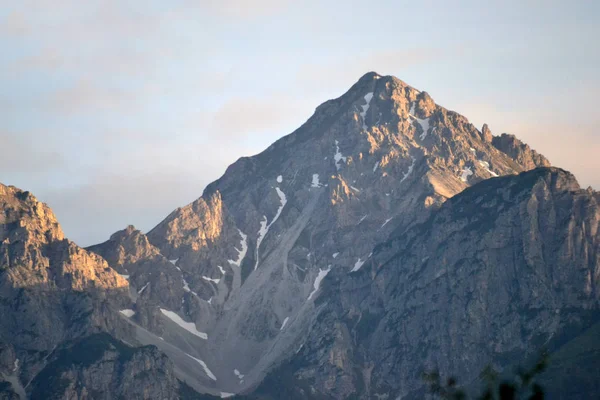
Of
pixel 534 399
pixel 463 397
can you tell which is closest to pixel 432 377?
pixel 463 397

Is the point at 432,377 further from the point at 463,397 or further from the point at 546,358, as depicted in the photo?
the point at 546,358

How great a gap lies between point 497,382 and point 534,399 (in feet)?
17.2

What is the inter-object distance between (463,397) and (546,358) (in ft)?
24.4

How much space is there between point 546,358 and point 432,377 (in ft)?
30.7

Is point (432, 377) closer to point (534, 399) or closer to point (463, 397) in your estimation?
point (463, 397)

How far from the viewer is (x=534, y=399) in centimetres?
8231

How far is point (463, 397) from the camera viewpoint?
84.3 meters

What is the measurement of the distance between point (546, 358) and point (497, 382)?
514cm

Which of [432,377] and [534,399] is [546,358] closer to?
[534,399]

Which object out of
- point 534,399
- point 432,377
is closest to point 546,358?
point 534,399

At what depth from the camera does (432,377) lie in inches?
3376

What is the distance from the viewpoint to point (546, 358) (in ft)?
276
